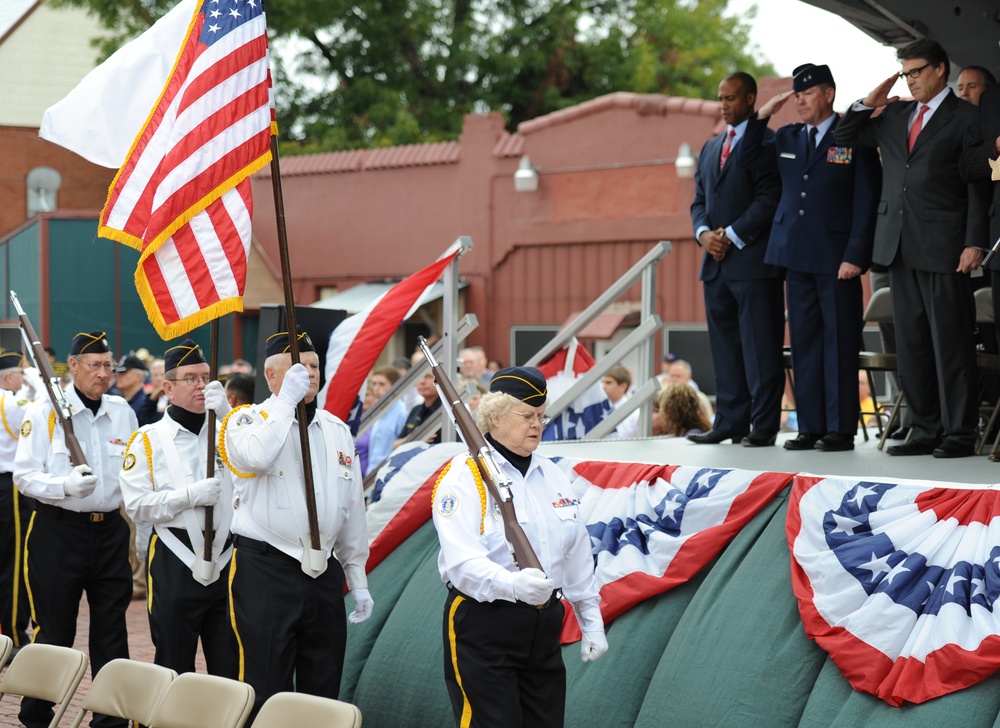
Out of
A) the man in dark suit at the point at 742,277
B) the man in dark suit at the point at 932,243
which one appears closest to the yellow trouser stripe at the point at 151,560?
the man in dark suit at the point at 742,277

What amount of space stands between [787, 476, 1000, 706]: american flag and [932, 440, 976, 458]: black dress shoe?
1347mm

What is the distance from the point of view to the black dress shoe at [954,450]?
257 inches

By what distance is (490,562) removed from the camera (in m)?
4.66

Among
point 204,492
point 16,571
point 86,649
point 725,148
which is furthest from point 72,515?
point 725,148

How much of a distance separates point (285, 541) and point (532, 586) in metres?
1.39

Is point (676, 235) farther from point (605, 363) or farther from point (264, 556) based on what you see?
point (264, 556)

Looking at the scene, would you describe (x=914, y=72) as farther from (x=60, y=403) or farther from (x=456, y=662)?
(x=60, y=403)

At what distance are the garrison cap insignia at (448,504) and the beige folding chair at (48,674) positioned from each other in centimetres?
165

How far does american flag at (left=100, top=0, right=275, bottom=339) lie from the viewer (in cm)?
587

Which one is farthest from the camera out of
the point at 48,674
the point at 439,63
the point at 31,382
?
the point at 439,63

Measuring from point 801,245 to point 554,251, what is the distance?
13306 mm

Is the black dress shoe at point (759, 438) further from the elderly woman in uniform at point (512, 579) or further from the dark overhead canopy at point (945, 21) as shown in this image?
the elderly woman in uniform at point (512, 579)

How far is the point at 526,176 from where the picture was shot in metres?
20.2

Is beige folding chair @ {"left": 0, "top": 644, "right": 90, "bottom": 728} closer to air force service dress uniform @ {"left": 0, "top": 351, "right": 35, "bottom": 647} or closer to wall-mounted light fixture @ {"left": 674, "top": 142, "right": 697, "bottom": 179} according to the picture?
air force service dress uniform @ {"left": 0, "top": 351, "right": 35, "bottom": 647}
